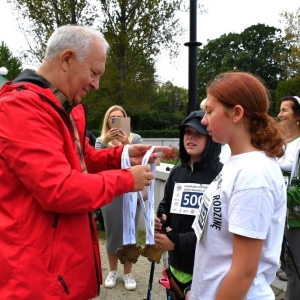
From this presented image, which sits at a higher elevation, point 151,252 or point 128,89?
point 151,252

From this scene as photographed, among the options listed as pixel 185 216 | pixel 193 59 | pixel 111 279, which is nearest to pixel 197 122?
pixel 185 216

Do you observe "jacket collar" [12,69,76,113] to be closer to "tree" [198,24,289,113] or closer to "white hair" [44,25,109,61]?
"white hair" [44,25,109,61]

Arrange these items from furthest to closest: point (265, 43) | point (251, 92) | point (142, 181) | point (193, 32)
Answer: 1. point (265, 43)
2. point (193, 32)
3. point (142, 181)
4. point (251, 92)

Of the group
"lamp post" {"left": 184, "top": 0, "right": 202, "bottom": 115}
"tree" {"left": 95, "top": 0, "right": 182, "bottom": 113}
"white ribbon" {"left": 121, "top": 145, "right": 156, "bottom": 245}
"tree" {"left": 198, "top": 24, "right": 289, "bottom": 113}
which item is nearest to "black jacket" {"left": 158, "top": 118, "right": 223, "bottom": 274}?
"white ribbon" {"left": 121, "top": 145, "right": 156, "bottom": 245}

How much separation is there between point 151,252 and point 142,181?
591 millimetres

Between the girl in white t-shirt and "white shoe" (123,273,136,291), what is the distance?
248 cm

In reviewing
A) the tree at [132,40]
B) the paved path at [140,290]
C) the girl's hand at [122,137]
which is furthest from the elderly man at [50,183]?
the tree at [132,40]

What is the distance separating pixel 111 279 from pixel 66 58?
2994mm

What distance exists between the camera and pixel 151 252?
214 cm

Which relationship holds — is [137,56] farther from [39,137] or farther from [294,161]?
[39,137]

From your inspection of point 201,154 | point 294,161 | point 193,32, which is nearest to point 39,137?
point 201,154

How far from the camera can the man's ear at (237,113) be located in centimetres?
150

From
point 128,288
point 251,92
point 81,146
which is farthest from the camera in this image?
point 128,288

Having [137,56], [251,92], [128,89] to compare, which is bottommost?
[128,89]
